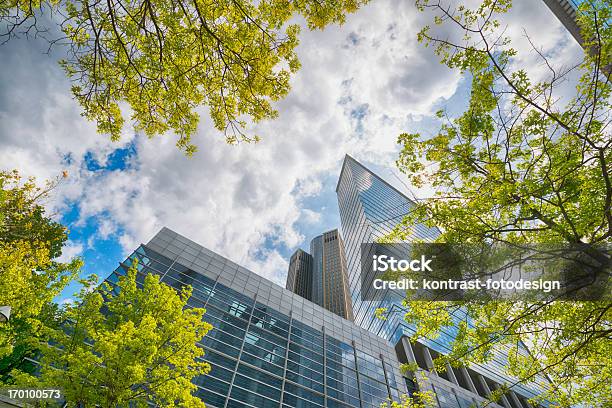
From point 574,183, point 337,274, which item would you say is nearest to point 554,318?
point 574,183

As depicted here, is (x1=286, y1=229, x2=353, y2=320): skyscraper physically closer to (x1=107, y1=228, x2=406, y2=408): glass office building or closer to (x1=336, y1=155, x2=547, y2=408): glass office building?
(x1=336, y1=155, x2=547, y2=408): glass office building

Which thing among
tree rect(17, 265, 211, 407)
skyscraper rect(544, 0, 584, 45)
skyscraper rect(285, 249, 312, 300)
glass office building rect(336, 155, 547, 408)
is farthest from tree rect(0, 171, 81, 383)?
skyscraper rect(285, 249, 312, 300)

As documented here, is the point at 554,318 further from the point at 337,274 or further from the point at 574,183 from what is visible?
the point at 337,274

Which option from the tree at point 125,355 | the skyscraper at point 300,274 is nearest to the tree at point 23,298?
the tree at point 125,355

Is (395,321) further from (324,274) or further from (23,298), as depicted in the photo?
(324,274)

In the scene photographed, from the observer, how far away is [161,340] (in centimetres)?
702

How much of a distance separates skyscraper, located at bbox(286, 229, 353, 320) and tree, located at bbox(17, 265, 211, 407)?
321 ft

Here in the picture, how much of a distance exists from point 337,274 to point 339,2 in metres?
120

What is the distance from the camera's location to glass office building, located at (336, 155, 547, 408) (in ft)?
91.5

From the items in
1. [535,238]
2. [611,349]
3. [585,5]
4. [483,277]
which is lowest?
[611,349]

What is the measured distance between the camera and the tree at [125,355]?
5.79 metres

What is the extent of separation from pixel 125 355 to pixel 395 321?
36209mm

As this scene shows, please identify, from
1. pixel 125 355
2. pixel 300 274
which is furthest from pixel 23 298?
pixel 300 274

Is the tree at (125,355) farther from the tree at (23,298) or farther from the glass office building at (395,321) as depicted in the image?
the glass office building at (395,321)
